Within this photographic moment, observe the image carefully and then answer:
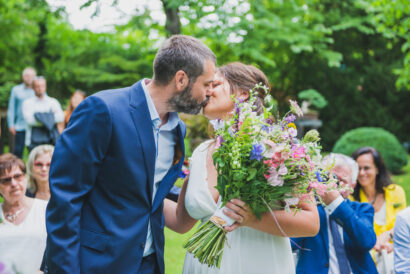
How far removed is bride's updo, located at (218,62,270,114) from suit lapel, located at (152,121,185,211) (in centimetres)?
48

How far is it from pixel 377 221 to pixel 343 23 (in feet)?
38.6

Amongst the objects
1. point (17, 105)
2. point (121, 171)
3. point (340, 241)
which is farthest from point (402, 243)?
point (17, 105)

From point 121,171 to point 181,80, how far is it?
25.0 inches

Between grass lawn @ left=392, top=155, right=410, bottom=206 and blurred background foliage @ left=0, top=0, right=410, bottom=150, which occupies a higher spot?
blurred background foliage @ left=0, top=0, right=410, bottom=150

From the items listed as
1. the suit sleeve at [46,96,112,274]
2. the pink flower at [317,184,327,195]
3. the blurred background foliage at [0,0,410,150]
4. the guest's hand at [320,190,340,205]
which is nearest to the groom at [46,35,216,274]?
the suit sleeve at [46,96,112,274]

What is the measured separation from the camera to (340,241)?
3592 millimetres

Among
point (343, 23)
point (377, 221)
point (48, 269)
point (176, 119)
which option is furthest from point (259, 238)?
point (343, 23)

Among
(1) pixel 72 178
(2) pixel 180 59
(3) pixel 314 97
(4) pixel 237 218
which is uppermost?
(2) pixel 180 59

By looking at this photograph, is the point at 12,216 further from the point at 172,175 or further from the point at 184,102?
the point at 184,102

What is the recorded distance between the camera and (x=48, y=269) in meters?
2.20

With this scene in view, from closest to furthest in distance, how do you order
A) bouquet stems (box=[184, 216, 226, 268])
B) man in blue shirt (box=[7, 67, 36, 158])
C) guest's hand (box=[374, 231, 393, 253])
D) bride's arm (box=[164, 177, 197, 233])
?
bouquet stems (box=[184, 216, 226, 268]) → bride's arm (box=[164, 177, 197, 233]) → guest's hand (box=[374, 231, 393, 253]) → man in blue shirt (box=[7, 67, 36, 158])

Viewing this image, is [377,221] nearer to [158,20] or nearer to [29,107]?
[29,107]

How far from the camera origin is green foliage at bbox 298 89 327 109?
1752cm

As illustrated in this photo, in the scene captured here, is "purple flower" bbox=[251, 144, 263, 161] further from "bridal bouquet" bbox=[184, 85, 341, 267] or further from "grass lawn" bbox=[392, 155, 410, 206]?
"grass lawn" bbox=[392, 155, 410, 206]
